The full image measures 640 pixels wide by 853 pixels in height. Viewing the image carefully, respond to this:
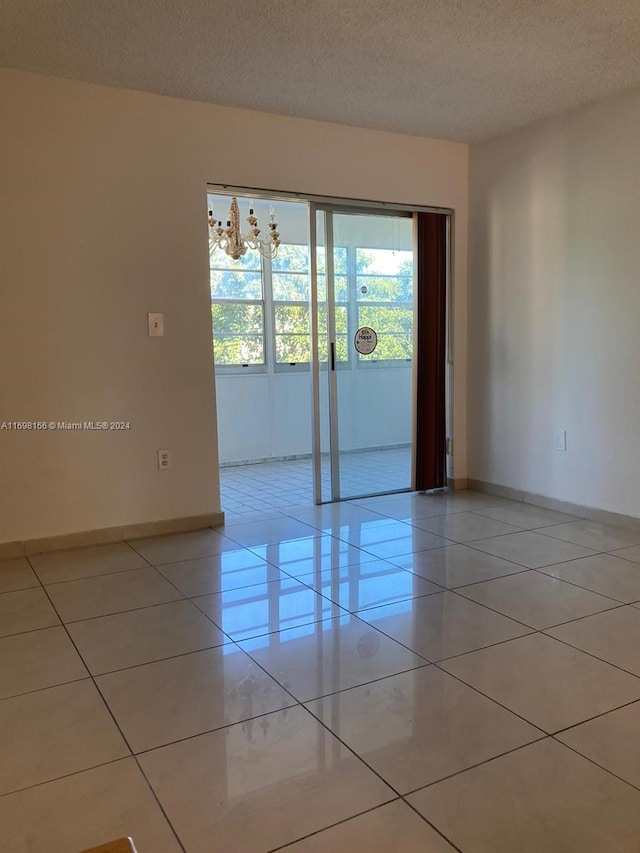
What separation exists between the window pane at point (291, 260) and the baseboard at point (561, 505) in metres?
3.11

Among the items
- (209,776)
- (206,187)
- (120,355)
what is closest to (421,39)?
(206,187)

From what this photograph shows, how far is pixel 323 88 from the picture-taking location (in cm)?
356

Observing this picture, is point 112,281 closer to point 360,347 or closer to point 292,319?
point 360,347

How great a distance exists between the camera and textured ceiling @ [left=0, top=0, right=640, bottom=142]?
107 inches

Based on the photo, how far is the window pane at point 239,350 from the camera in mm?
6617

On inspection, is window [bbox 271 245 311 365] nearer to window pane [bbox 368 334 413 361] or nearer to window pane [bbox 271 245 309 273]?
window pane [bbox 271 245 309 273]

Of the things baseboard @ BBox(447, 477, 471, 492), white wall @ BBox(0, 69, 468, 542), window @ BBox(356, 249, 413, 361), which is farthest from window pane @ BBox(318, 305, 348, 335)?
baseboard @ BBox(447, 477, 471, 492)

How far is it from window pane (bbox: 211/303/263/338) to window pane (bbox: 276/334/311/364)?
0.25 meters

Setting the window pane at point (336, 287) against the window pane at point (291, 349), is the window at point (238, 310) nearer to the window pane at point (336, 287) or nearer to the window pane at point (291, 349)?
the window pane at point (291, 349)

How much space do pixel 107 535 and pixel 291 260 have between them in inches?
157

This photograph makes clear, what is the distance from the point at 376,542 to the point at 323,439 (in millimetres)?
1059

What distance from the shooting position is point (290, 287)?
6.92 meters

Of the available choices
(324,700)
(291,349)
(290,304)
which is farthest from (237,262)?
(324,700)

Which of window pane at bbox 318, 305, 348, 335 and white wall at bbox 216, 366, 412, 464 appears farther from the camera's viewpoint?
white wall at bbox 216, 366, 412, 464
